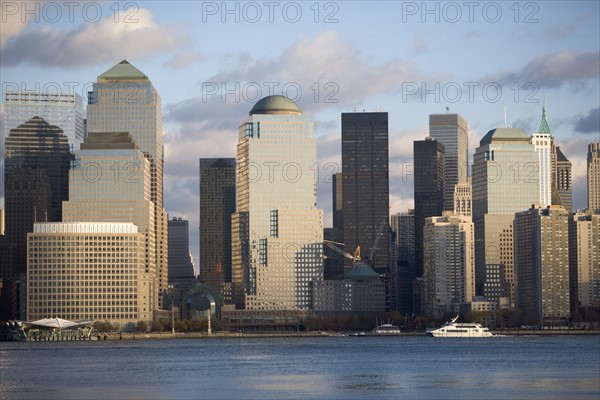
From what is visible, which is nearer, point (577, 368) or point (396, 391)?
point (396, 391)

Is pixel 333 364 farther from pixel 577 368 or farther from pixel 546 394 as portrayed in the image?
pixel 546 394

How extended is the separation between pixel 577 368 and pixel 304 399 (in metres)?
49.5

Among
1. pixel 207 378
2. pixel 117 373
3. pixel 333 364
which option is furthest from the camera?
pixel 333 364

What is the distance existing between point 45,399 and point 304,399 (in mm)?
20742

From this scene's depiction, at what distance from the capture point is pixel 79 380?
154250mm

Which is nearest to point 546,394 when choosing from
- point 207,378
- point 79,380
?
point 207,378

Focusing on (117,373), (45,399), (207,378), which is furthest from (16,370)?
(45,399)

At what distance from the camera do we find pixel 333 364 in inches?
7283

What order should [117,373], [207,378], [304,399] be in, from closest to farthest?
[304,399]
[207,378]
[117,373]

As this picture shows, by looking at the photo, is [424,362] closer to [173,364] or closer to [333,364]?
[333,364]

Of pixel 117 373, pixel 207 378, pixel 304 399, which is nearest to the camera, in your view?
pixel 304 399

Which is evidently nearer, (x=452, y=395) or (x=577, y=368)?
(x=452, y=395)

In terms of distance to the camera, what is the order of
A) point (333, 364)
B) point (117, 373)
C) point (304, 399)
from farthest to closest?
point (333, 364) → point (117, 373) → point (304, 399)

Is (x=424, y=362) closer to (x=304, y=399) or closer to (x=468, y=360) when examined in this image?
(x=468, y=360)
